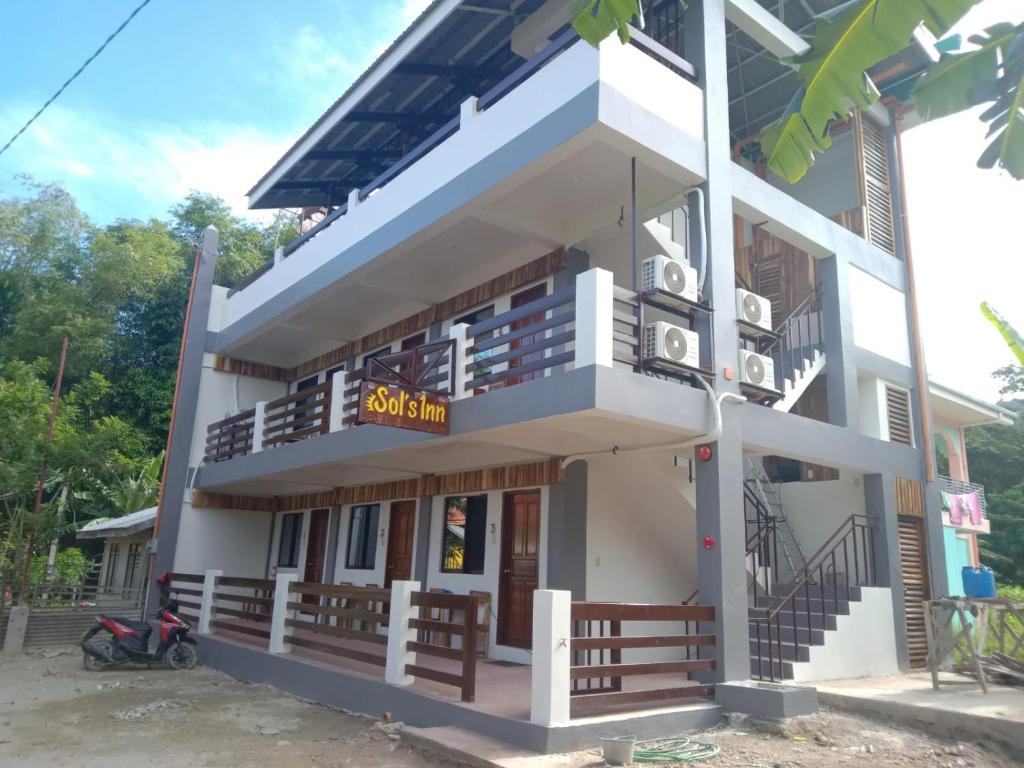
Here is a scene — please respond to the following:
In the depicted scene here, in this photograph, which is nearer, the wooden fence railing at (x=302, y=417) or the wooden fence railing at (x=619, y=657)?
the wooden fence railing at (x=619, y=657)

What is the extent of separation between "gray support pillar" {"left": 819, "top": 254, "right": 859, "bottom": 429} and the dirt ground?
4.51 meters

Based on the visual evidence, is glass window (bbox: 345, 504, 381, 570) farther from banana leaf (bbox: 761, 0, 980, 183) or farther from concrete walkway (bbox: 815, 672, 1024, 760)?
banana leaf (bbox: 761, 0, 980, 183)

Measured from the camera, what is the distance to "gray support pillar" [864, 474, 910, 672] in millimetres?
10312

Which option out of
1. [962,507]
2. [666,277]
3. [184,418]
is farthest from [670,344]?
[184,418]

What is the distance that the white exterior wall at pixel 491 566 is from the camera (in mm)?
10250

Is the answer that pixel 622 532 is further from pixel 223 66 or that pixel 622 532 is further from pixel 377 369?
pixel 223 66

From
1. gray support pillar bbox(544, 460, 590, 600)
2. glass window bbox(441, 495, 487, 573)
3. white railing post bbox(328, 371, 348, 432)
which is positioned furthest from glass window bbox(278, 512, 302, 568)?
gray support pillar bbox(544, 460, 590, 600)

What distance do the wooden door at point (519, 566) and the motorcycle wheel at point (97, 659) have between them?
6.41m

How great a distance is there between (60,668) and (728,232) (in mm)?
12248

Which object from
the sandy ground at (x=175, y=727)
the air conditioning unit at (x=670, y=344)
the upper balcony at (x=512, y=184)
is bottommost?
Result: the sandy ground at (x=175, y=727)

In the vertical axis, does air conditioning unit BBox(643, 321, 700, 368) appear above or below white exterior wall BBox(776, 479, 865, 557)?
above

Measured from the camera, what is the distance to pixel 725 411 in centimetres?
845

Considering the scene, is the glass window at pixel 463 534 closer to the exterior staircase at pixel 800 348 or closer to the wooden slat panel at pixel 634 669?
the wooden slat panel at pixel 634 669

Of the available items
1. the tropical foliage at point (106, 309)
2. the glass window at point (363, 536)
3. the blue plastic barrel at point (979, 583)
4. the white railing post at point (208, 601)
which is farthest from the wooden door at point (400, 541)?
the blue plastic barrel at point (979, 583)
